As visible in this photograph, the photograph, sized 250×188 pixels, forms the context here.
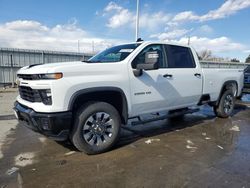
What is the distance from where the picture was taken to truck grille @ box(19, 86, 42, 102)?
3.68m

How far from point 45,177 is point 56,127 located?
73 cm

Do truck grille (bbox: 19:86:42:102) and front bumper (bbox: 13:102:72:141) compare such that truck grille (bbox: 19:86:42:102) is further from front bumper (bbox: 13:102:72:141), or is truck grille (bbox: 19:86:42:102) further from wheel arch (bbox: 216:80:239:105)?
wheel arch (bbox: 216:80:239:105)

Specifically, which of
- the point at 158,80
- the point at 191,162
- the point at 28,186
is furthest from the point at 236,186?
the point at 28,186

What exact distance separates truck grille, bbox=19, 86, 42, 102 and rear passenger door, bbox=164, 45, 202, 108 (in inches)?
105

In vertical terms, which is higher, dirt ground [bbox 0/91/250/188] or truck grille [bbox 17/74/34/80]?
truck grille [bbox 17/74/34/80]

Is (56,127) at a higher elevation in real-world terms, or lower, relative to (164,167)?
higher

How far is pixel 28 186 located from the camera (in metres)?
3.04

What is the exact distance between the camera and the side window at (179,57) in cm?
526

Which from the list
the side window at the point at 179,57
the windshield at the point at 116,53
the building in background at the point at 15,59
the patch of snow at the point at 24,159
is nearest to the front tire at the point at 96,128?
the patch of snow at the point at 24,159

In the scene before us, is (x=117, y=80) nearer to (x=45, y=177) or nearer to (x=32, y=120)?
(x=32, y=120)

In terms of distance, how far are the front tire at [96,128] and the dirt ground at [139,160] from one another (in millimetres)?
188

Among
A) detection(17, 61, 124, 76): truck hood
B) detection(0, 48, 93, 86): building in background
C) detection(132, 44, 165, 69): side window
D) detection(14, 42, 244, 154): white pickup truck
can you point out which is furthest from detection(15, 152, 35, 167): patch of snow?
detection(0, 48, 93, 86): building in background

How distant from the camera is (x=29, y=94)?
3873 mm

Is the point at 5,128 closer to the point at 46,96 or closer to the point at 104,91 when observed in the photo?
the point at 46,96
